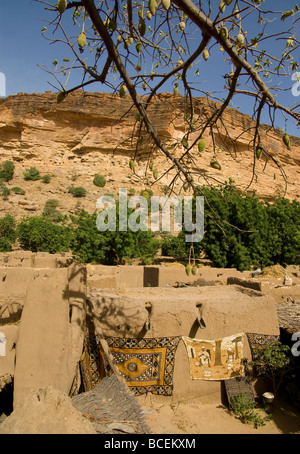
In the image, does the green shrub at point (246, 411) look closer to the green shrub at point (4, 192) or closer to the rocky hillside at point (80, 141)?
the green shrub at point (4, 192)

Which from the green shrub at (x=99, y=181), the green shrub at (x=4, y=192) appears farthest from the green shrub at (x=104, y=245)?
the green shrub at (x=99, y=181)

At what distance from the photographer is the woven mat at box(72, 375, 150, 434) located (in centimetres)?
250

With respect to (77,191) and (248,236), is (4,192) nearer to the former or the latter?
(77,191)

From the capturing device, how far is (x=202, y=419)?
12.7ft

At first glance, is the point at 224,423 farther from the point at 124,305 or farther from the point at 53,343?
the point at 53,343

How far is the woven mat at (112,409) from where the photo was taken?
2.50 meters

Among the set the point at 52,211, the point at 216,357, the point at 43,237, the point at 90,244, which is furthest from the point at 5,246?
the point at 216,357

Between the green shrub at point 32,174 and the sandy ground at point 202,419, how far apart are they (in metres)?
27.6

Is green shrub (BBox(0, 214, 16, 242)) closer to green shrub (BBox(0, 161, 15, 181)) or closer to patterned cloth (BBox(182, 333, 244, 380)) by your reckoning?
green shrub (BBox(0, 161, 15, 181))

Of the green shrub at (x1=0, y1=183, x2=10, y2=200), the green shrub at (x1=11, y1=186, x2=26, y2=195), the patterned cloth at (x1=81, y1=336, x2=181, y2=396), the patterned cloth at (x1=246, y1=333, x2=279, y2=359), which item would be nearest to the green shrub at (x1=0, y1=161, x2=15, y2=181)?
the green shrub at (x1=11, y1=186, x2=26, y2=195)

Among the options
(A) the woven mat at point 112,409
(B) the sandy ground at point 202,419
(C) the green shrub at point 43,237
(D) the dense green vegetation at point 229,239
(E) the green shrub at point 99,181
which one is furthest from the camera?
(E) the green shrub at point 99,181

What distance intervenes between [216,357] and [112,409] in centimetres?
180

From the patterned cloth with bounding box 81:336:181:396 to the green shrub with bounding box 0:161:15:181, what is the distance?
27.5m

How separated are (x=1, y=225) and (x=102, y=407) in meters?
20.1
